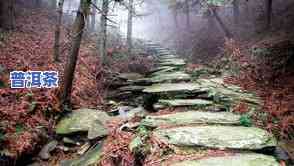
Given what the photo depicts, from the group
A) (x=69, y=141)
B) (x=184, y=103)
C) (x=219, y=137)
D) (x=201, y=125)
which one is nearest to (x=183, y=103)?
(x=184, y=103)

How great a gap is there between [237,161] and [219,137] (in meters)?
0.67

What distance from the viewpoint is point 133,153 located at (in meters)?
4.00

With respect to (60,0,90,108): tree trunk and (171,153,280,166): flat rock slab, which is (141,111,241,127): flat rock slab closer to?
(171,153,280,166): flat rock slab

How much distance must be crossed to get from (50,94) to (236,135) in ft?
15.5

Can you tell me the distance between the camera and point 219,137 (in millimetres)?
3936

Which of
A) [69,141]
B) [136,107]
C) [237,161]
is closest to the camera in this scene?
[237,161]

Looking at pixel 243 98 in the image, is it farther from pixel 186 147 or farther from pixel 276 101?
pixel 186 147

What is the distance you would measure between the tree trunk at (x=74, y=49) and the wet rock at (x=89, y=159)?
1.96 metres

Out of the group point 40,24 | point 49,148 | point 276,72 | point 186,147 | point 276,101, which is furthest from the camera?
point 40,24

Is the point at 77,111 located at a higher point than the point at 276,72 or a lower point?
lower

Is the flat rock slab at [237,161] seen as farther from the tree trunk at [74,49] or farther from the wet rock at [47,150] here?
the tree trunk at [74,49]

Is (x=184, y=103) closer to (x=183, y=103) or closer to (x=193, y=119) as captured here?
(x=183, y=103)

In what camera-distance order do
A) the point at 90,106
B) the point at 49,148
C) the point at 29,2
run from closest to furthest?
1. the point at 49,148
2. the point at 90,106
3. the point at 29,2

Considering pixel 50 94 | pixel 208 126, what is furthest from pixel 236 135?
pixel 50 94
